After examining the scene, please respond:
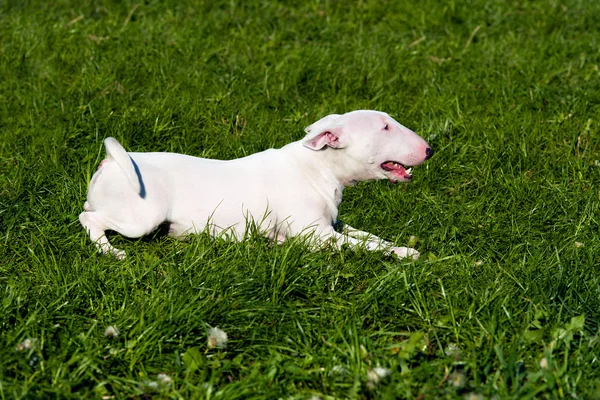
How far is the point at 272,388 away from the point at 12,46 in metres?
4.53

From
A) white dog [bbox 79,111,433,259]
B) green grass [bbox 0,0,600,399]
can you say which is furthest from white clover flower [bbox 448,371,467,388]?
white dog [bbox 79,111,433,259]

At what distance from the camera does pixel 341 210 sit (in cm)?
468

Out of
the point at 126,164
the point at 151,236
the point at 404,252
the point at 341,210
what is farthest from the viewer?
the point at 341,210

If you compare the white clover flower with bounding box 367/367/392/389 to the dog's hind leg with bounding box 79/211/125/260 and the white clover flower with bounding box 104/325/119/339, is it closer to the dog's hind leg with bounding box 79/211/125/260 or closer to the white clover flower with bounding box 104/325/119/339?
the white clover flower with bounding box 104/325/119/339

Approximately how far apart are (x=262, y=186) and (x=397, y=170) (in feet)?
2.22

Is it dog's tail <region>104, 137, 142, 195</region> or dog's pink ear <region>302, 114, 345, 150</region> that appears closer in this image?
dog's tail <region>104, 137, 142, 195</region>

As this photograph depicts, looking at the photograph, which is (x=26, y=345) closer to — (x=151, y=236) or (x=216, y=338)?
(x=216, y=338)

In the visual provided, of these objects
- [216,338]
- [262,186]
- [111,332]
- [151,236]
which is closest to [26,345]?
[111,332]

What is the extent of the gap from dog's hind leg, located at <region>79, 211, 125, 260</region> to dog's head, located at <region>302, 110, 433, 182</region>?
1054mm

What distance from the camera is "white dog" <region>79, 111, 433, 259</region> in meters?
3.88

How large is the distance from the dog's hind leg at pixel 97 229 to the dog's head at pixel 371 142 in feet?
3.46

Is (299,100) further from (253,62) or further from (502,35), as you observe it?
(502,35)

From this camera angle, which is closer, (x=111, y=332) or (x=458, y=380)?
(x=458, y=380)

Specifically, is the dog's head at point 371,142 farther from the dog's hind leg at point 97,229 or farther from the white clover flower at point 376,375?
the white clover flower at point 376,375
